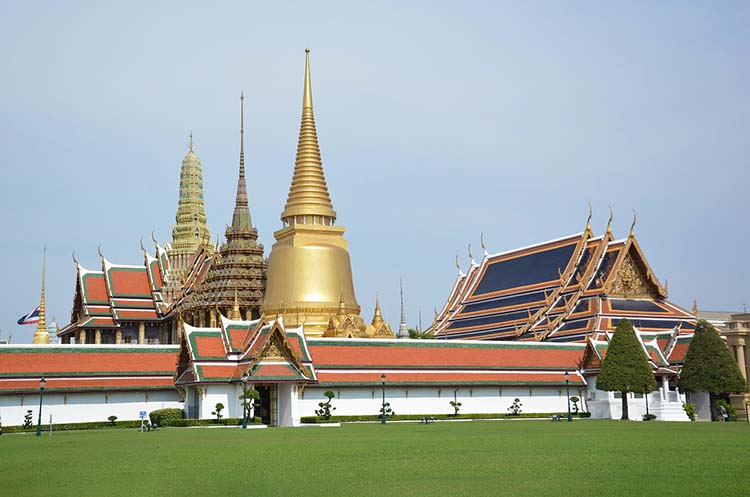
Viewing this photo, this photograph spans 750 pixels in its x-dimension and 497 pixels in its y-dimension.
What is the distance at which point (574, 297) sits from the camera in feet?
192

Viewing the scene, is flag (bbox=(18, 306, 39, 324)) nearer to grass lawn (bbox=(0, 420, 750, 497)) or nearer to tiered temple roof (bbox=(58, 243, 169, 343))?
tiered temple roof (bbox=(58, 243, 169, 343))

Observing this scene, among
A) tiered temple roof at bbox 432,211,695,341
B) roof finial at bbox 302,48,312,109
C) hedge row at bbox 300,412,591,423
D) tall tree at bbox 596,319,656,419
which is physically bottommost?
hedge row at bbox 300,412,591,423

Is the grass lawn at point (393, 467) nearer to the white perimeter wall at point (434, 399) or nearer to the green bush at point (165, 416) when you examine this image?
the green bush at point (165, 416)

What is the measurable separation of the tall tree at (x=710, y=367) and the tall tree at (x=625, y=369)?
2685mm

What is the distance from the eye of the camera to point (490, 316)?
2537 inches

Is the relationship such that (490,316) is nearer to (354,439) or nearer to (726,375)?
(726,375)

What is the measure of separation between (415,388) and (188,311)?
2734cm

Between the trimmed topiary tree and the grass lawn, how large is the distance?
1929 cm

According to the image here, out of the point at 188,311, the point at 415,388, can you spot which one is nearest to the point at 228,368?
the point at 415,388

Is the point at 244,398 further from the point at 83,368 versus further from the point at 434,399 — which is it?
the point at 434,399

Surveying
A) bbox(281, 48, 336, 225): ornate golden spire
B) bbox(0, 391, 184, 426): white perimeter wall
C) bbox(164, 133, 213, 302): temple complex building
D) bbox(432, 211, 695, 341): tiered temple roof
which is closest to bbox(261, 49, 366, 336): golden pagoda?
bbox(281, 48, 336, 225): ornate golden spire

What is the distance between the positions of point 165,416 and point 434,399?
12.5 meters

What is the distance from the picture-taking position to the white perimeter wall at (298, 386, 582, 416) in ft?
146

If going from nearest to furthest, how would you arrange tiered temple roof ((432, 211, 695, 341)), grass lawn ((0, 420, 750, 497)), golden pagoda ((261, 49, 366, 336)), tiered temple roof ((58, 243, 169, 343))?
grass lawn ((0, 420, 750, 497)) < tiered temple roof ((432, 211, 695, 341)) < golden pagoda ((261, 49, 366, 336)) < tiered temple roof ((58, 243, 169, 343))
